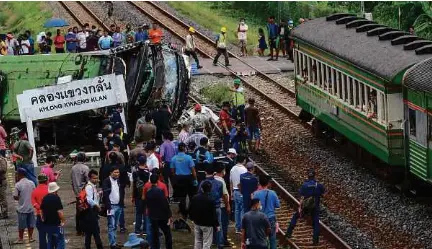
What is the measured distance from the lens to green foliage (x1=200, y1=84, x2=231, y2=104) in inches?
1356

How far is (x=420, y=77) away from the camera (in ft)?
75.6

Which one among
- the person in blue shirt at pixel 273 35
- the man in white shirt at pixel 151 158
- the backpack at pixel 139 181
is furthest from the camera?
the person in blue shirt at pixel 273 35

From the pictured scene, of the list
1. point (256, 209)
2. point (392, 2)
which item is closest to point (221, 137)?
point (256, 209)

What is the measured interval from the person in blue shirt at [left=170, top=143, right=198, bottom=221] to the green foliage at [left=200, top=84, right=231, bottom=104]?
12245mm

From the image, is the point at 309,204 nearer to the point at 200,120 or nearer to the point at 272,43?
the point at 200,120

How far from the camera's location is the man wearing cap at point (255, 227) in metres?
17.6

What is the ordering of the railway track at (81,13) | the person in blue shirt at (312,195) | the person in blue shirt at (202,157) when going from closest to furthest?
the person in blue shirt at (312,195), the person in blue shirt at (202,157), the railway track at (81,13)

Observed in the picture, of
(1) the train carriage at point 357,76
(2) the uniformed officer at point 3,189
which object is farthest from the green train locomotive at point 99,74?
(2) the uniformed officer at point 3,189

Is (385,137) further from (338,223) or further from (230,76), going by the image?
(230,76)

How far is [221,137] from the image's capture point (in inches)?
1158

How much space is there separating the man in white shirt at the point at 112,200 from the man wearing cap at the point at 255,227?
9.94ft

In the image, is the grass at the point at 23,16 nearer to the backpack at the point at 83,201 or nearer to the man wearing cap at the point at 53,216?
the backpack at the point at 83,201

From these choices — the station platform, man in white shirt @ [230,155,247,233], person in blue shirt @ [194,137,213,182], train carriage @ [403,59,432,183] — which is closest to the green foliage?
the station platform

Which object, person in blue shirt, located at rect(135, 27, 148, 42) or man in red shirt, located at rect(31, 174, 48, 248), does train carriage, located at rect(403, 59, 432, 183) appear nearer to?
man in red shirt, located at rect(31, 174, 48, 248)
